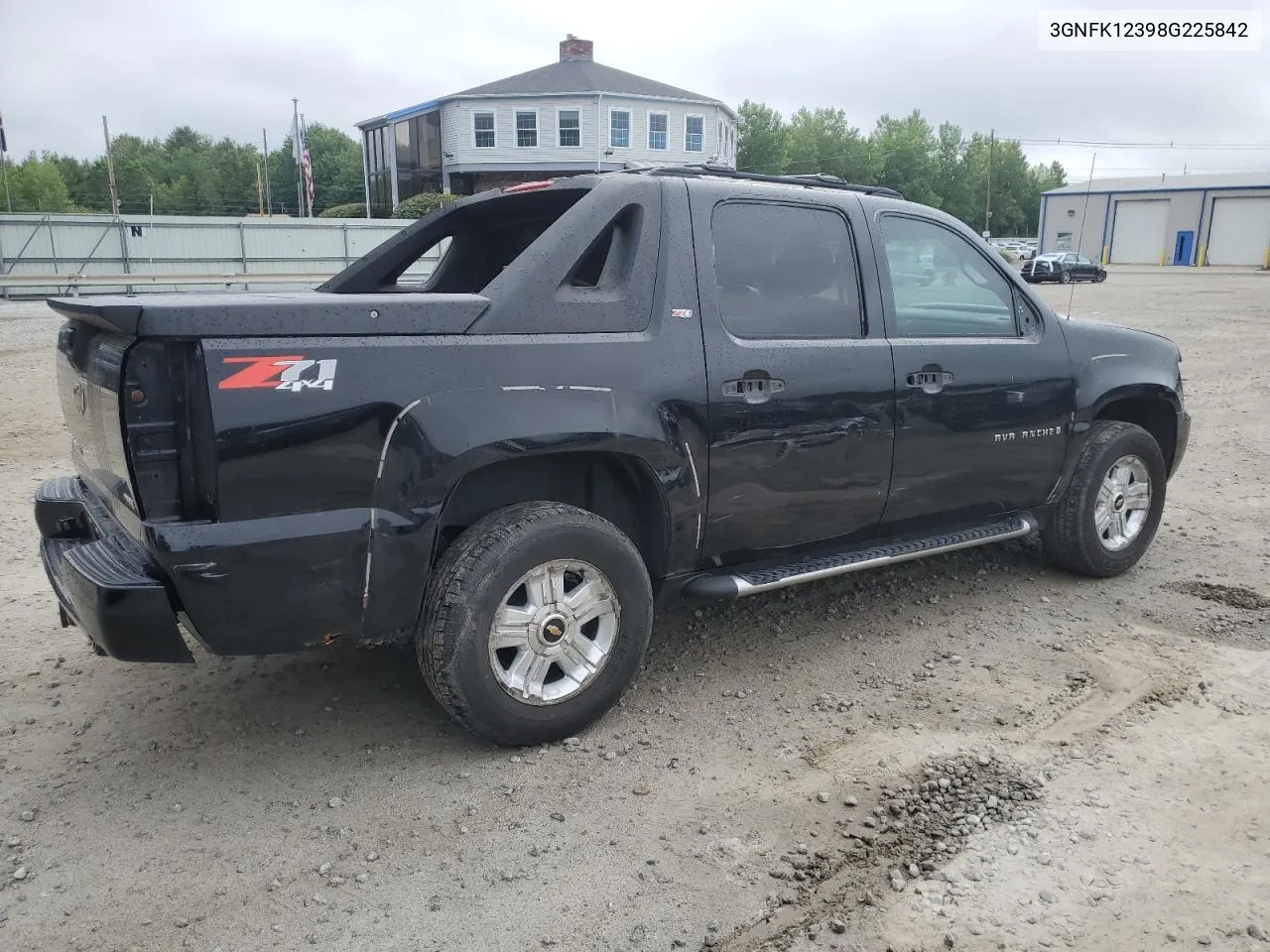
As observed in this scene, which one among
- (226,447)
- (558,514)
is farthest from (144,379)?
(558,514)

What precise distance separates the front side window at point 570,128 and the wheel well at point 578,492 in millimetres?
40603

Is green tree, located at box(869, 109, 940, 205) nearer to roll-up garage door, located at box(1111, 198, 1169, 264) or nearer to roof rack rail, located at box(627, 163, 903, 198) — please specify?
roll-up garage door, located at box(1111, 198, 1169, 264)

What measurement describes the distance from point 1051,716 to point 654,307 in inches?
82.6

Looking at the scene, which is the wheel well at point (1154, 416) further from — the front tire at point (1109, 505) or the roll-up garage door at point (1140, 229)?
the roll-up garage door at point (1140, 229)

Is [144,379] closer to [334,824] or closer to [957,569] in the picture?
[334,824]

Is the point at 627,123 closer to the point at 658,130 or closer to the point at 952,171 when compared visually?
the point at 658,130

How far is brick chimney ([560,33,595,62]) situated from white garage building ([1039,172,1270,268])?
87.4 ft

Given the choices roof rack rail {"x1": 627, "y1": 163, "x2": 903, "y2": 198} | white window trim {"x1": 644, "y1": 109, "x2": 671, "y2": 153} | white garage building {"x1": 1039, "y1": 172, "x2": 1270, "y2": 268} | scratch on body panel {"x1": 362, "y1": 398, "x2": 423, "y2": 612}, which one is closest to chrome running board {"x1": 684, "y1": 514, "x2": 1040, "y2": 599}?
scratch on body panel {"x1": 362, "y1": 398, "x2": 423, "y2": 612}

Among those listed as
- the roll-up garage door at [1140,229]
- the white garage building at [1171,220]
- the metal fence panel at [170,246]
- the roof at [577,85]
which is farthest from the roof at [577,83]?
the roll-up garage door at [1140,229]

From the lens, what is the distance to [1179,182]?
5956 centimetres

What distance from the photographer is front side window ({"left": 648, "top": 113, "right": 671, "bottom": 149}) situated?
42.9 metres

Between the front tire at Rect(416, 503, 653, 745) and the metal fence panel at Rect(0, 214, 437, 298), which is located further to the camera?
the metal fence panel at Rect(0, 214, 437, 298)

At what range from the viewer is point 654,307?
366 centimetres

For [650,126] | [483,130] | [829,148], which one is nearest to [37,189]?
[483,130]
